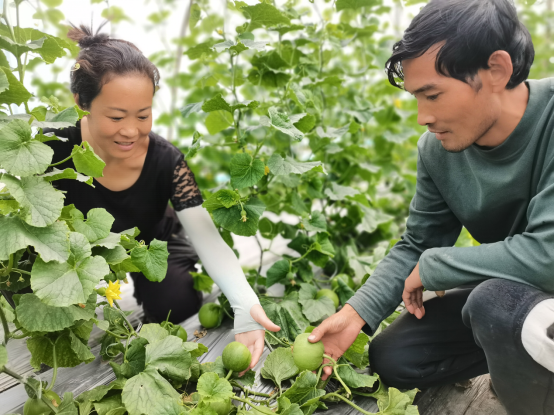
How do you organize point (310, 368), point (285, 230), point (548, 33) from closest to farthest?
point (310, 368) < point (285, 230) < point (548, 33)

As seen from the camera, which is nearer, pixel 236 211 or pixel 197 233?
pixel 236 211

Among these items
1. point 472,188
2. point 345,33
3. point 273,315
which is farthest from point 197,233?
point 345,33

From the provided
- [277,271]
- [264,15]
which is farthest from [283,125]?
[277,271]

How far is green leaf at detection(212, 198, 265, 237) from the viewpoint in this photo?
127 cm

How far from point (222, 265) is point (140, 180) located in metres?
0.40

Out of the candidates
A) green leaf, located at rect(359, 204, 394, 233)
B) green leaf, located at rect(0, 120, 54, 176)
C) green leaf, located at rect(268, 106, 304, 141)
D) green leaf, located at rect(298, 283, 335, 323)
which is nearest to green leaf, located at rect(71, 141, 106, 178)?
green leaf, located at rect(0, 120, 54, 176)

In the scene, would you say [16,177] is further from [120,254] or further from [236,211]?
[236,211]

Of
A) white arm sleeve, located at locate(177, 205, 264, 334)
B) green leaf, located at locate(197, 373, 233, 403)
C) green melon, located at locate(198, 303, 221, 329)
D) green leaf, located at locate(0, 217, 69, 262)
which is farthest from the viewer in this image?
green melon, located at locate(198, 303, 221, 329)

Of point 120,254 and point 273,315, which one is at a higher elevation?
point 120,254

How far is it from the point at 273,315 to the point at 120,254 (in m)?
0.54

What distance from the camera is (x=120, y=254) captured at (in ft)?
3.31

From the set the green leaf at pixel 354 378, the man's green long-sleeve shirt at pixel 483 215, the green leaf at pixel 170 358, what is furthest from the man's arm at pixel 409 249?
the green leaf at pixel 170 358

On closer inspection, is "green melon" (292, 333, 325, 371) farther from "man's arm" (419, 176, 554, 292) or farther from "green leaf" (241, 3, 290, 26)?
"green leaf" (241, 3, 290, 26)

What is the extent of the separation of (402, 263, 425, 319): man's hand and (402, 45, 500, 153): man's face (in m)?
0.31
